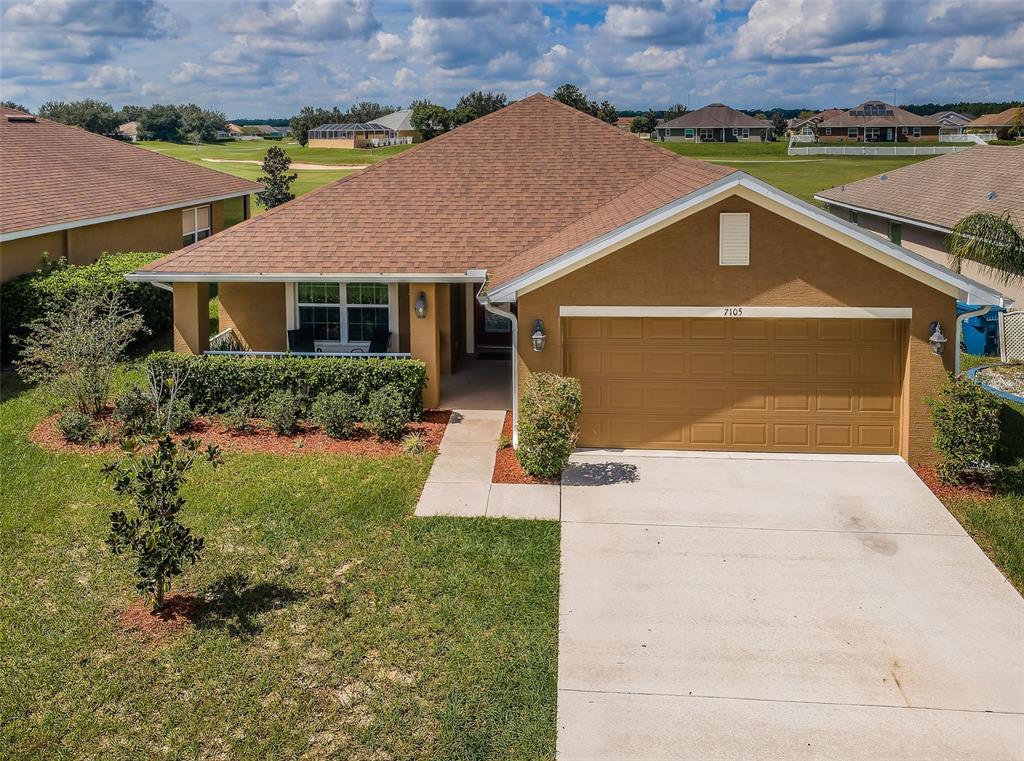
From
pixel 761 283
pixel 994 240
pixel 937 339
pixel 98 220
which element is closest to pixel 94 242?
pixel 98 220

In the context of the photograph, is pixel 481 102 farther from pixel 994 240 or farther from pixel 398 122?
pixel 994 240

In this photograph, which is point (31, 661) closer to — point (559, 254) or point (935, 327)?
point (559, 254)

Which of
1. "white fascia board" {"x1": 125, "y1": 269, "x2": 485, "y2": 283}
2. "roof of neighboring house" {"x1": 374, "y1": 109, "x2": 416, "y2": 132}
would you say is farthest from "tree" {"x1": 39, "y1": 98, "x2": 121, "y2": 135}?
"white fascia board" {"x1": 125, "y1": 269, "x2": 485, "y2": 283}

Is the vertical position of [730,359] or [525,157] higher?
[525,157]

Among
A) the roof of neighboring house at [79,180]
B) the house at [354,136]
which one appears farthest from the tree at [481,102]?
the roof of neighboring house at [79,180]

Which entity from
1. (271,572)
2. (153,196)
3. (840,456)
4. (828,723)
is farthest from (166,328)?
(828,723)

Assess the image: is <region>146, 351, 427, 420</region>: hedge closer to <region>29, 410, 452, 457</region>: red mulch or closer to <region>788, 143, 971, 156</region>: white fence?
<region>29, 410, 452, 457</region>: red mulch

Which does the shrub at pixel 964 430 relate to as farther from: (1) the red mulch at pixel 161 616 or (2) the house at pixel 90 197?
(2) the house at pixel 90 197
